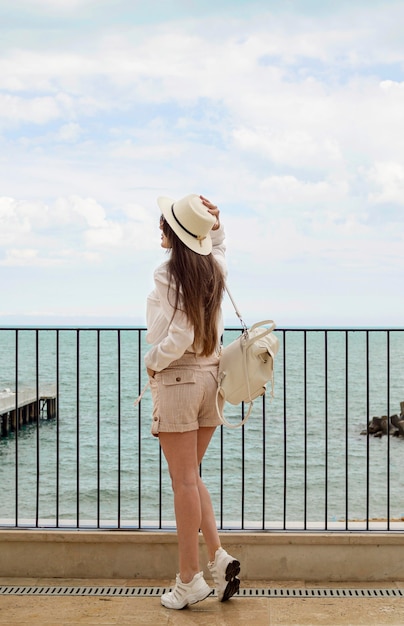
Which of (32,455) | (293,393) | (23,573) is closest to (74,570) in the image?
(23,573)

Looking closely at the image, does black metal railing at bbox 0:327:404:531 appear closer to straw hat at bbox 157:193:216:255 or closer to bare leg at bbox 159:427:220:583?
bare leg at bbox 159:427:220:583

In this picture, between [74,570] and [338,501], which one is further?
[338,501]

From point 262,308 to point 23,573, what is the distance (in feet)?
184

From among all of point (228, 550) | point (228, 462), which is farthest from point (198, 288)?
point (228, 462)

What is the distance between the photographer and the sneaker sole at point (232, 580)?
3.21m

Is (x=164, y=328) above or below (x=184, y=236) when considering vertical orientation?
below

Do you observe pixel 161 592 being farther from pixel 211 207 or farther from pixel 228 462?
pixel 228 462

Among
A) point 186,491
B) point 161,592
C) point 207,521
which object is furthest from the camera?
point 161,592

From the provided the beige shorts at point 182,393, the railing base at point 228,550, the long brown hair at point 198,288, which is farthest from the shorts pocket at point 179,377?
the railing base at point 228,550

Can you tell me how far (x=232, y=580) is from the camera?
325 centimetres

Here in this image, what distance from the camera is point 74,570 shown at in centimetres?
361

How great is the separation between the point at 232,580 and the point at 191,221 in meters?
1.53

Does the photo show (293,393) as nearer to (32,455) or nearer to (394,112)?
(32,455)

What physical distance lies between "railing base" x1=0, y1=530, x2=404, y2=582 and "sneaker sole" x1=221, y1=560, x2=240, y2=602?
12.0 inches
